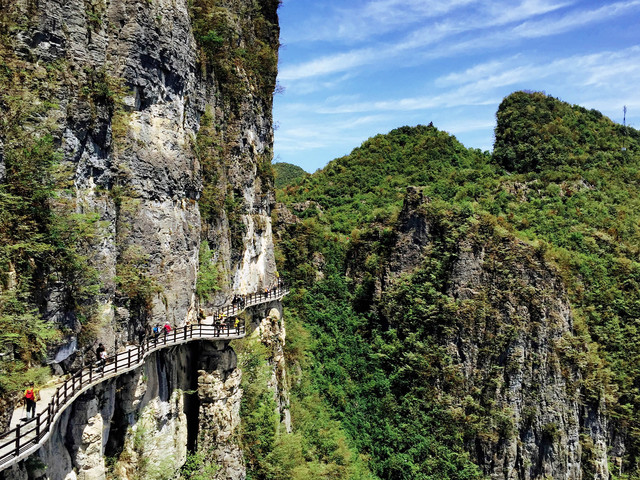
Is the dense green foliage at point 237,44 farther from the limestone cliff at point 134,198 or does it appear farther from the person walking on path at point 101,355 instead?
the person walking on path at point 101,355

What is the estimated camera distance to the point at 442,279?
41.3 meters

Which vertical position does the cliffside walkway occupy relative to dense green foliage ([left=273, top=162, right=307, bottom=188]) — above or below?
below

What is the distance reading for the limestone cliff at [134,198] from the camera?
602 inches

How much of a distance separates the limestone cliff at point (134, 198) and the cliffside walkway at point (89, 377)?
31.7 inches

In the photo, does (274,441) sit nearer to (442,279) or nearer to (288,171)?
(442,279)

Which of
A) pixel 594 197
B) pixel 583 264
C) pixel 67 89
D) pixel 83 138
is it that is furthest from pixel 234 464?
pixel 594 197

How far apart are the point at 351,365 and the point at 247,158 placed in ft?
70.9

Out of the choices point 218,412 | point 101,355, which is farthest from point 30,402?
point 218,412

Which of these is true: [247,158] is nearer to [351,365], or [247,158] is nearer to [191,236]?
[191,236]

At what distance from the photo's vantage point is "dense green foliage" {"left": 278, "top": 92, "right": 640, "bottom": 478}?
3738 cm

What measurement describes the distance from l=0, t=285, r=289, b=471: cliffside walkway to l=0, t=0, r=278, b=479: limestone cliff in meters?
0.81

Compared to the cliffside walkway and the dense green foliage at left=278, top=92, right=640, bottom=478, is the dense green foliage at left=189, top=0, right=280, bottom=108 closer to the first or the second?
the cliffside walkway

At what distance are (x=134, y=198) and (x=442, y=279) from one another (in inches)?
1168

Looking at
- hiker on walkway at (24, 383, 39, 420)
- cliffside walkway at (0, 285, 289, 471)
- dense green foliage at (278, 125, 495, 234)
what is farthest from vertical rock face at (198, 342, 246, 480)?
dense green foliage at (278, 125, 495, 234)
